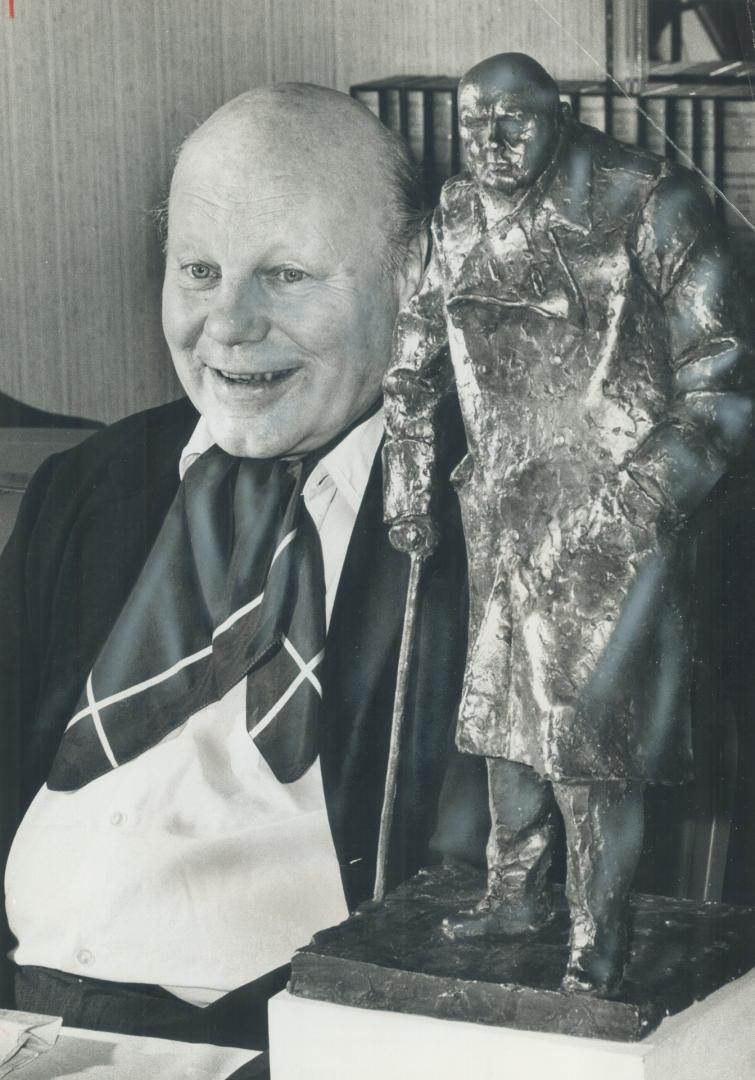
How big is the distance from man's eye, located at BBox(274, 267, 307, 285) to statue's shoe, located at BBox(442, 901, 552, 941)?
0.63 m

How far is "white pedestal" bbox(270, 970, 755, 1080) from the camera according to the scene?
1340 mm

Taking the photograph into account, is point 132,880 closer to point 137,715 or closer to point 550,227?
point 137,715

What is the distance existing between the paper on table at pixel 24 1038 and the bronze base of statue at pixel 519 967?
13.0 inches

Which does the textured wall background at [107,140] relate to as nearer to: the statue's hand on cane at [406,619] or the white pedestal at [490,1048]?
the statue's hand on cane at [406,619]

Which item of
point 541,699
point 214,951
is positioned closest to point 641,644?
point 541,699

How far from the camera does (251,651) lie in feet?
5.90

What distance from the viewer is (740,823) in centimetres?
170

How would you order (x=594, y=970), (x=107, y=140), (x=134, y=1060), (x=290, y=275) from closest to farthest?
1. (x=594, y=970)
2. (x=134, y=1060)
3. (x=290, y=275)
4. (x=107, y=140)

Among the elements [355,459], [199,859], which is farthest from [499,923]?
[355,459]

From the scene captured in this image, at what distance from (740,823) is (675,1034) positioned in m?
0.37

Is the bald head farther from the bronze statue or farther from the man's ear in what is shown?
the man's ear

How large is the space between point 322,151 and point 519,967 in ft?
2.57

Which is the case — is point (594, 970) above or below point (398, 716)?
below

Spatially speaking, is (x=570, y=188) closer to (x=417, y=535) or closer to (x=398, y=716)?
(x=417, y=535)
